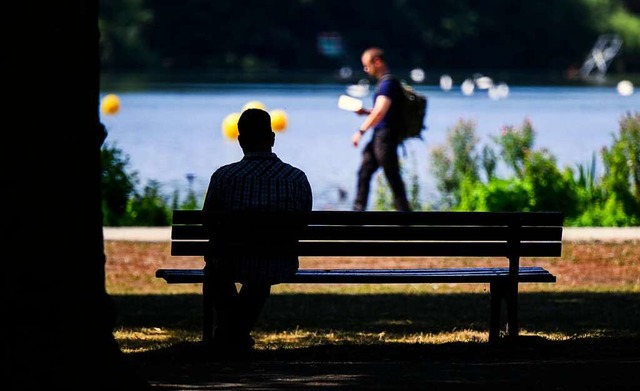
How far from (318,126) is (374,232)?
1386 inches

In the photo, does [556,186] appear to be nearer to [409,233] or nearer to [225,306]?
[409,233]

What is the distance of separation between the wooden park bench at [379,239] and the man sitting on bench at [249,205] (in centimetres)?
6

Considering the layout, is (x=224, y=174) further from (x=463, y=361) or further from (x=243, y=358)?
(x=463, y=361)

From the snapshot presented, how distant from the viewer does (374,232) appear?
23.0 feet

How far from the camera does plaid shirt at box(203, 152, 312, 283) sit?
22.5ft

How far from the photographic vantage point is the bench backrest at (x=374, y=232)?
682cm

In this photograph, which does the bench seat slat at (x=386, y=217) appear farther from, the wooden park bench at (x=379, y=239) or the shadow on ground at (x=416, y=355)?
the shadow on ground at (x=416, y=355)

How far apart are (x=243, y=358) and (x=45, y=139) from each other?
1736mm

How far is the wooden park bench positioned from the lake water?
11283 millimetres

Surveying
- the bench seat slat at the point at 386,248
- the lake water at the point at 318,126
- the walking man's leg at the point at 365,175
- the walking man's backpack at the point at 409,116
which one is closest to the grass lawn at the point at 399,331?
the bench seat slat at the point at 386,248

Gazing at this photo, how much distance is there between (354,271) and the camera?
24.4 feet

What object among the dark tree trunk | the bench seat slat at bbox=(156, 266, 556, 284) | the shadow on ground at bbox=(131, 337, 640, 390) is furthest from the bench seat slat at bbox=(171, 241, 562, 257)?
the dark tree trunk

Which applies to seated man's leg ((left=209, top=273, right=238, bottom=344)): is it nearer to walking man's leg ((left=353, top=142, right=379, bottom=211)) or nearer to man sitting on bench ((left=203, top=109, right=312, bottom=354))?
man sitting on bench ((left=203, top=109, right=312, bottom=354))

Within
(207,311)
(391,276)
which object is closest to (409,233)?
(391,276)
